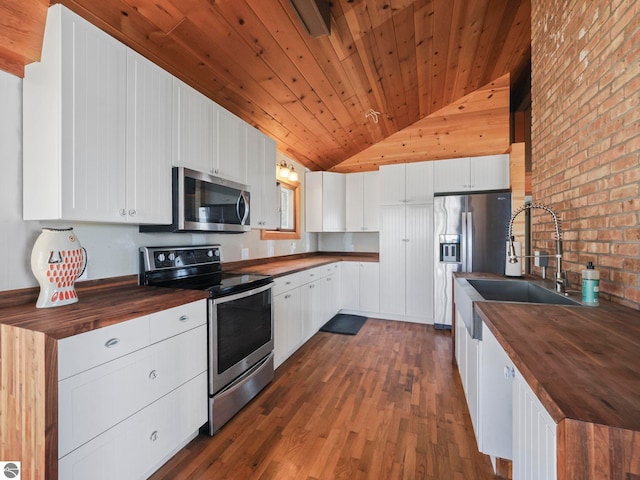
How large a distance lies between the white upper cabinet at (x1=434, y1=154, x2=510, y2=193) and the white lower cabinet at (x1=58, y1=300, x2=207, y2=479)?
10.8ft

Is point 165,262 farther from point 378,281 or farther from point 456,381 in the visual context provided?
point 378,281

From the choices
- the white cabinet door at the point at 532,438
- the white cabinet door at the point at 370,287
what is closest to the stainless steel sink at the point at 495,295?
the white cabinet door at the point at 532,438

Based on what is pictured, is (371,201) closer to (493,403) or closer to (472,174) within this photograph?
(472,174)

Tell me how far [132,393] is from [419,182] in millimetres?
3673

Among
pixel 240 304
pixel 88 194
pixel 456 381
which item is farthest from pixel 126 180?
pixel 456 381

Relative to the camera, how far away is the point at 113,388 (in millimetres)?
1221

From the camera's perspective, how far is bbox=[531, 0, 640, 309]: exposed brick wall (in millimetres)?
1187

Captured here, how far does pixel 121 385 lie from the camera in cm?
125

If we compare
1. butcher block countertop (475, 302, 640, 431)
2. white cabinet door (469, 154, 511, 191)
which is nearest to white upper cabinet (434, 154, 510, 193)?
white cabinet door (469, 154, 511, 191)

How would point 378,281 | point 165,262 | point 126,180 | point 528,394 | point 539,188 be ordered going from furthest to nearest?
point 378,281 → point 539,188 → point 165,262 → point 126,180 → point 528,394

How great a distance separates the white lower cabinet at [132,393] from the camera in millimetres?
1082

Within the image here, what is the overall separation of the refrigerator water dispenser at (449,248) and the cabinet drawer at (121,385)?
2.95m

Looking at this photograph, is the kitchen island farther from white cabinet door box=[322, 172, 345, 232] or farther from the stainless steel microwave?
white cabinet door box=[322, 172, 345, 232]

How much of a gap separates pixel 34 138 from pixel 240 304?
1357 mm
